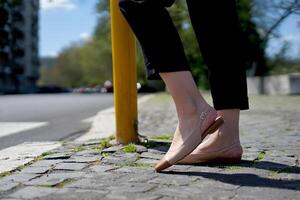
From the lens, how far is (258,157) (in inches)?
127

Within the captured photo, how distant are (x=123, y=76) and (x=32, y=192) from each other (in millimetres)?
1801

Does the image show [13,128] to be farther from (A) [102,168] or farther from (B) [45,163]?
(A) [102,168]

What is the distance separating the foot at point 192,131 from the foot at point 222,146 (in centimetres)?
21

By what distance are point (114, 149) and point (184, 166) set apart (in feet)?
2.78

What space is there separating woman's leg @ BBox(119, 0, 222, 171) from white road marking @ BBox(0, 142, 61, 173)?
949mm

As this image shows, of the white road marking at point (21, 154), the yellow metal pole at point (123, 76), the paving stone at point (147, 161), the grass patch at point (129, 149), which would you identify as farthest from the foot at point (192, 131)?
the yellow metal pole at point (123, 76)

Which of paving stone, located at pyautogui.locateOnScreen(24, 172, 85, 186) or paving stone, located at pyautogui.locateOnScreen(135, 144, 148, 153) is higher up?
paving stone, located at pyautogui.locateOnScreen(24, 172, 85, 186)

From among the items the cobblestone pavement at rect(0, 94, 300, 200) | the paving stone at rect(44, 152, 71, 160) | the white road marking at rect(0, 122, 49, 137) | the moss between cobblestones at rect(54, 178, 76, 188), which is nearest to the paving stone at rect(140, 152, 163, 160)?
the cobblestone pavement at rect(0, 94, 300, 200)

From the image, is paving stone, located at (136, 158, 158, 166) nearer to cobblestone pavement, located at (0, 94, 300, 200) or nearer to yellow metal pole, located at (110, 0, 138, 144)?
cobblestone pavement, located at (0, 94, 300, 200)

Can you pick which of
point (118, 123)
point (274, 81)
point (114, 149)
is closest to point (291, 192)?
point (114, 149)

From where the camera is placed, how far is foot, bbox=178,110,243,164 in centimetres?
291

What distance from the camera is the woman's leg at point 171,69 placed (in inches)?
105

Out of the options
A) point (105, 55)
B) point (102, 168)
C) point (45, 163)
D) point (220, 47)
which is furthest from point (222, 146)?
point (105, 55)

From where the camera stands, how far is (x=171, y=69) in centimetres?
266
